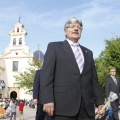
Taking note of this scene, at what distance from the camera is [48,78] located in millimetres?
3959

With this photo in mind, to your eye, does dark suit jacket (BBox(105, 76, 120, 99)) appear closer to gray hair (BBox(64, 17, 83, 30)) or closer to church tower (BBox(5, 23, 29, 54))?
gray hair (BBox(64, 17, 83, 30))

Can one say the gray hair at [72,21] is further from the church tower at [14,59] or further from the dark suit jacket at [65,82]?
the church tower at [14,59]

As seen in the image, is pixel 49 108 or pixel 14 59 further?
pixel 14 59

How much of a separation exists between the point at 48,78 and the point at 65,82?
0.71ft

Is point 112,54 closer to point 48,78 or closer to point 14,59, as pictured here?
point 48,78

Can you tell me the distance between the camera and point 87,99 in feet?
13.1

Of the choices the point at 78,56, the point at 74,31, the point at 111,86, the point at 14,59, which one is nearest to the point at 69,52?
the point at 78,56

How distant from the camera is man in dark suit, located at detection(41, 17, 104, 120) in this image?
12.7 feet

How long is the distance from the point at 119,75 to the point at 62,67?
108 feet

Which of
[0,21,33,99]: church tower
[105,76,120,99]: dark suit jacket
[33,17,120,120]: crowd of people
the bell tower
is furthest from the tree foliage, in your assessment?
the bell tower

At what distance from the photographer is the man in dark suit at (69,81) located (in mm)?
3865

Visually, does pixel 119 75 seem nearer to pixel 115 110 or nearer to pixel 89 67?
pixel 115 110

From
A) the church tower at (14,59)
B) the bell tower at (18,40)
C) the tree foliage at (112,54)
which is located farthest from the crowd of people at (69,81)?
the bell tower at (18,40)

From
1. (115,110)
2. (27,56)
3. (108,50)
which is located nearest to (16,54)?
(27,56)
